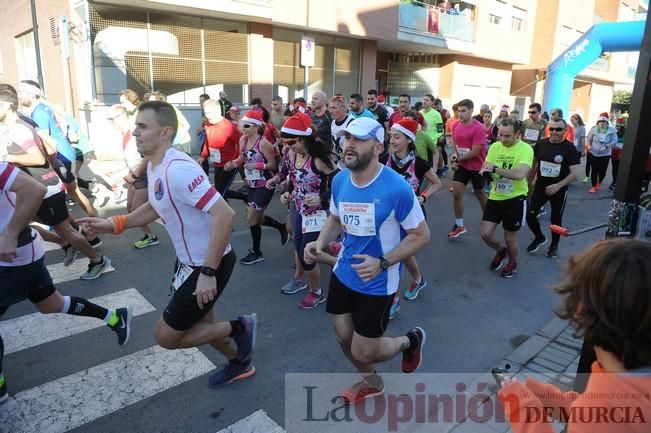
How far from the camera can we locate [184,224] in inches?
112

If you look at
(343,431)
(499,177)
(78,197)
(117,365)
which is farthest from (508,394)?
(78,197)

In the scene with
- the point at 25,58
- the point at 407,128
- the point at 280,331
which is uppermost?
the point at 25,58

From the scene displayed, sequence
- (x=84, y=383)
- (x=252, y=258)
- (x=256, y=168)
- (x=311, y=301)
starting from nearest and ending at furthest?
(x=84, y=383), (x=311, y=301), (x=256, y=168), (x=252, y=258)

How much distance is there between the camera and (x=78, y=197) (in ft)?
21.6

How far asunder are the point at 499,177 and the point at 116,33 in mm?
12890

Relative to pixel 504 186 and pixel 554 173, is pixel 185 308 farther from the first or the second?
pixel 554 173

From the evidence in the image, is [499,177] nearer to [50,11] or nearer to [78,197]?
[78,197]

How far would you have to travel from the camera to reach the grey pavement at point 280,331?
321 cm

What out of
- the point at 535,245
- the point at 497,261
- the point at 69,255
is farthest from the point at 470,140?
the point at 69,255

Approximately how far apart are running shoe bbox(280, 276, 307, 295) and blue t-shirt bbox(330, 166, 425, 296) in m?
2.15

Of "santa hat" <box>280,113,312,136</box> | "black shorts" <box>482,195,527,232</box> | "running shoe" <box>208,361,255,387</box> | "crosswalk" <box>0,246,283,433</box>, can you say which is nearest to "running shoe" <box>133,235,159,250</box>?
"crosswalk" <box>0,246,283,433</box>

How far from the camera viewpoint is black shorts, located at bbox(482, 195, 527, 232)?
18.5 ft

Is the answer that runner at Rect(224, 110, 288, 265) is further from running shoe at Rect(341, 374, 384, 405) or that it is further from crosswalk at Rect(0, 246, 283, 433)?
running shoe at Rect(341, 374, 384, 405)

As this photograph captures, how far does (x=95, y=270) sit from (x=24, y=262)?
225 cm
